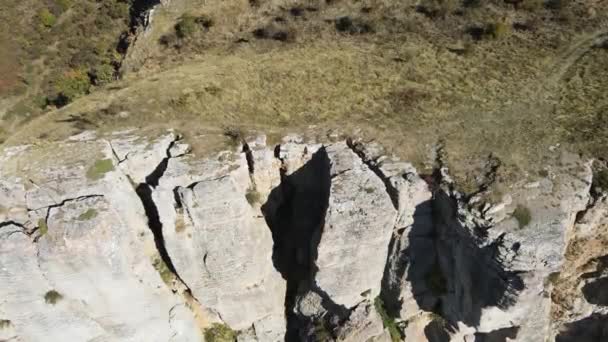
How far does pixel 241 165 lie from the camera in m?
23.4

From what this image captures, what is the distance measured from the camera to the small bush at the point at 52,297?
2189 centimetres

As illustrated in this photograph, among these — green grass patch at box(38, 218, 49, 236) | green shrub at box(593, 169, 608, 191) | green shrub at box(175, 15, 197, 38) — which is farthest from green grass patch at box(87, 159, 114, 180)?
green shrub at box(593, 169, 608, 191)

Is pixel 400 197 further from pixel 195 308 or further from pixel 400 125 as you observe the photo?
pixel 195 308

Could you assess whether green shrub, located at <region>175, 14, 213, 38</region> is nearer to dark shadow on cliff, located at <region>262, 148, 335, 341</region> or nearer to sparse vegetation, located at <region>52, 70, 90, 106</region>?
sparse vegetation, located at <region>52, 70, 90, 106</region>

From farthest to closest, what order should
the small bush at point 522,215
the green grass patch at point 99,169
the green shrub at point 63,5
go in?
the green shrub at point 63,5 < the green grass patch at point 99,169 < the small bush at point 522,215

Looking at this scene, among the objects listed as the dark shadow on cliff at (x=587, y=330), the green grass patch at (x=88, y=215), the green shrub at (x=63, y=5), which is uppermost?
the green shrub at (x=63, y=5)

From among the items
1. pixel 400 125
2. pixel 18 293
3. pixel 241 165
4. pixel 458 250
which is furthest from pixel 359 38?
pixel 18 293

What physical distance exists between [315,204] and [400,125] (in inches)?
253

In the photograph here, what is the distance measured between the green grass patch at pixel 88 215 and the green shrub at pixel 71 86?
56.1 feet

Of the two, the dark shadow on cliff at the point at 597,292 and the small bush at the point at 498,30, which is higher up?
the small bush at the point at 498,30

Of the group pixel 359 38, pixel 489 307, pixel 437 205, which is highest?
pixel 359 38

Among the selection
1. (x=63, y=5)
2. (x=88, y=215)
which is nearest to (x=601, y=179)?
(x=88, y=215)

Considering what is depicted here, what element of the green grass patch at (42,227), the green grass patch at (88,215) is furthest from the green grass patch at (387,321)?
the green grass patch at (42,227)

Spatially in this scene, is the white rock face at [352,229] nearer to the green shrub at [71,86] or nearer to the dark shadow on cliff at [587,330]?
the dark shadow on cliff at [587,330]
